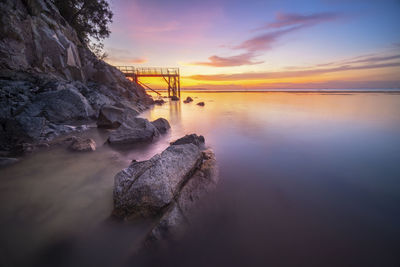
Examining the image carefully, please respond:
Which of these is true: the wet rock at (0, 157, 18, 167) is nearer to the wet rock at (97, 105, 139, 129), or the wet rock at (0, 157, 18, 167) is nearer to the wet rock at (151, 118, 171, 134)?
the wet rock at (97, 105, 139, 129)

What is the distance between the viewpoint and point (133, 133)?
6543mm

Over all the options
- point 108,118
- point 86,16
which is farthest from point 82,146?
point 86,16

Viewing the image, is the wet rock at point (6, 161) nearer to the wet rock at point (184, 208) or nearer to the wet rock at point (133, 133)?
the wet rock at point (133, 133)

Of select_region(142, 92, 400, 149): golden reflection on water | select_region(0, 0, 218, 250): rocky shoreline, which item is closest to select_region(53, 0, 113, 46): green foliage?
select_region(0, 0, 218, 250): rocky shoreline

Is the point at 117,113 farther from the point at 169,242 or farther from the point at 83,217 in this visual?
the point at 169,242

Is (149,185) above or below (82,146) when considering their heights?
above

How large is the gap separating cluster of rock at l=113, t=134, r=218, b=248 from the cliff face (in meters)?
5.47

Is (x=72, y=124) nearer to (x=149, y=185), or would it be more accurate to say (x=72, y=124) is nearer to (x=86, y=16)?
(x=149, y=185)

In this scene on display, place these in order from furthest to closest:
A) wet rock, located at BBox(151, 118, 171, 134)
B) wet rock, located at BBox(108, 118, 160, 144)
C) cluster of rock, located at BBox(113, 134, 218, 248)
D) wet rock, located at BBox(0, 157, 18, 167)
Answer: wet rock, located at BBox(151, 118, 171, 134), wet rock, located at BBox(108, 118, 160, 144), wet rock, located at BBox(0, 157, 18, 167), cluster of rock, located at BBox(113, 134, 218, 248)

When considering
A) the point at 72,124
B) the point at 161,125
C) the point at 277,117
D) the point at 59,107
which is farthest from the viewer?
the point at 277,117

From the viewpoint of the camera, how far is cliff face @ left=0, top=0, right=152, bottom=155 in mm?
6090

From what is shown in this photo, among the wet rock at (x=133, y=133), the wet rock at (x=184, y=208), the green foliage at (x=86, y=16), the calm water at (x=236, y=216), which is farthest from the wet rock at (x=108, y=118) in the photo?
the green foliage at (x=86, y=16)

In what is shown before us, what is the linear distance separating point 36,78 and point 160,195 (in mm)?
11463

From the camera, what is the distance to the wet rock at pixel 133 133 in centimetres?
630
